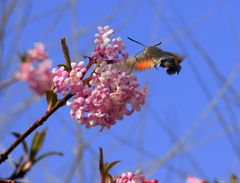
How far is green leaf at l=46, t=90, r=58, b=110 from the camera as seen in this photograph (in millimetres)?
1204

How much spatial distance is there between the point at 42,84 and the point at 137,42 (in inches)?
12.1

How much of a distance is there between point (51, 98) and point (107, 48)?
0.63ft

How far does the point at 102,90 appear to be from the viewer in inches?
47.6

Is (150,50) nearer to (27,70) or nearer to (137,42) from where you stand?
(137,42)

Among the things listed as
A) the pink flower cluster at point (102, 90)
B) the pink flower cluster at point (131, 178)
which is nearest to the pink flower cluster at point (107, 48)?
the pink flower cluster at point (102, 90)

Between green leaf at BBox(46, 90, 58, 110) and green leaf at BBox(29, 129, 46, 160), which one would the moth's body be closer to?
green leaf at BBox(46, 90, 58, 110)

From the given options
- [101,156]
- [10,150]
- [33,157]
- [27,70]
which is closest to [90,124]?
[101,156]

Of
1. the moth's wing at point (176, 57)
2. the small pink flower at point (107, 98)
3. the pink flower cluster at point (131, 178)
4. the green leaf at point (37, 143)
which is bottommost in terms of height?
the pink flower cluster at point (131, 178)

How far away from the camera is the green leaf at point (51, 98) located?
1204 mm

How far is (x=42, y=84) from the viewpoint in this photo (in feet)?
4.50

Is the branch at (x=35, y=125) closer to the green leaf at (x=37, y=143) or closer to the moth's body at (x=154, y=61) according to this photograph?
the moth's body at (x=154, y=61)

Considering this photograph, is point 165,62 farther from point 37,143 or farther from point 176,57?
point 37,143

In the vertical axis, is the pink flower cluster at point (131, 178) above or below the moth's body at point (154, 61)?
below

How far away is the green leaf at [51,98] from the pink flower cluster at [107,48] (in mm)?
143
